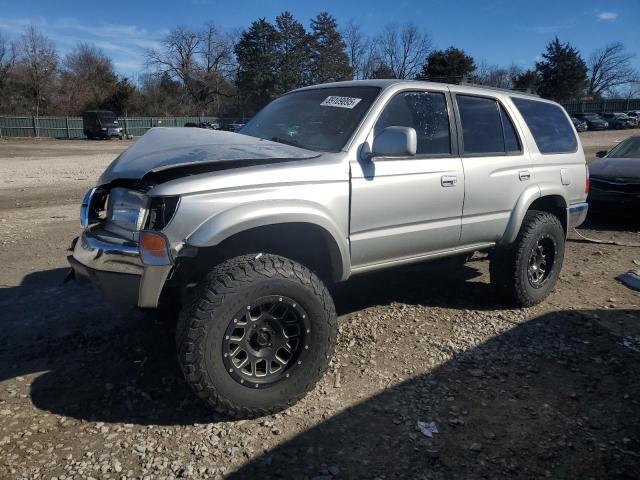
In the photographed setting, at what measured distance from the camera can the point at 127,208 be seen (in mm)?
3018

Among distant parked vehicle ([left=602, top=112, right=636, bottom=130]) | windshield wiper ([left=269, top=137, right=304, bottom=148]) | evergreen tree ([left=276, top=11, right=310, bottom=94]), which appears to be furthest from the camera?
evergreen tree ([left=276, top=11, right=310, bottom=94])

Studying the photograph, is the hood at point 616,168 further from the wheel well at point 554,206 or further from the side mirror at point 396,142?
the side mirror at point 396,142

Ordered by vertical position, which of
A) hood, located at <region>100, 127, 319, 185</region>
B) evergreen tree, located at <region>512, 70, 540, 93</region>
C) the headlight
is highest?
evergreen tree, located at <region>512, 70, 540, 93</region>

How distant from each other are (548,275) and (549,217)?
0.58 meters

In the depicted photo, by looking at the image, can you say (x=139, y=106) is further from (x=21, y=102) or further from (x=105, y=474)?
(x=105, y=474)

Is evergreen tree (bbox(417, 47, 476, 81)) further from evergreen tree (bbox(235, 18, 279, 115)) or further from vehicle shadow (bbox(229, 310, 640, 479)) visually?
vehicle shadow (bbox(229, 310, 640, 479))

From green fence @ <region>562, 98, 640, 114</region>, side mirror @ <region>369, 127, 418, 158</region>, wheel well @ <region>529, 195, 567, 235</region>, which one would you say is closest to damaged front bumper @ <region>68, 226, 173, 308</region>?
side mirror @ <region>369, 127, 418, 158</region>

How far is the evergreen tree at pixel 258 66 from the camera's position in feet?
195

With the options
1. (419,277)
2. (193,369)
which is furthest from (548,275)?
(193,369)

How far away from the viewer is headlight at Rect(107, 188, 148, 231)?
2873mm

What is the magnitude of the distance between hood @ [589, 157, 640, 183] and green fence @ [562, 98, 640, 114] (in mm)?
59046

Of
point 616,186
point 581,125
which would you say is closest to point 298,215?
point 616,186

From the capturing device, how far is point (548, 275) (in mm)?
4992

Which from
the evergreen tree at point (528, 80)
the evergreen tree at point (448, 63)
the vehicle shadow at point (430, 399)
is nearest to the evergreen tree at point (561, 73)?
the evergreen tree at point (528, 80)
